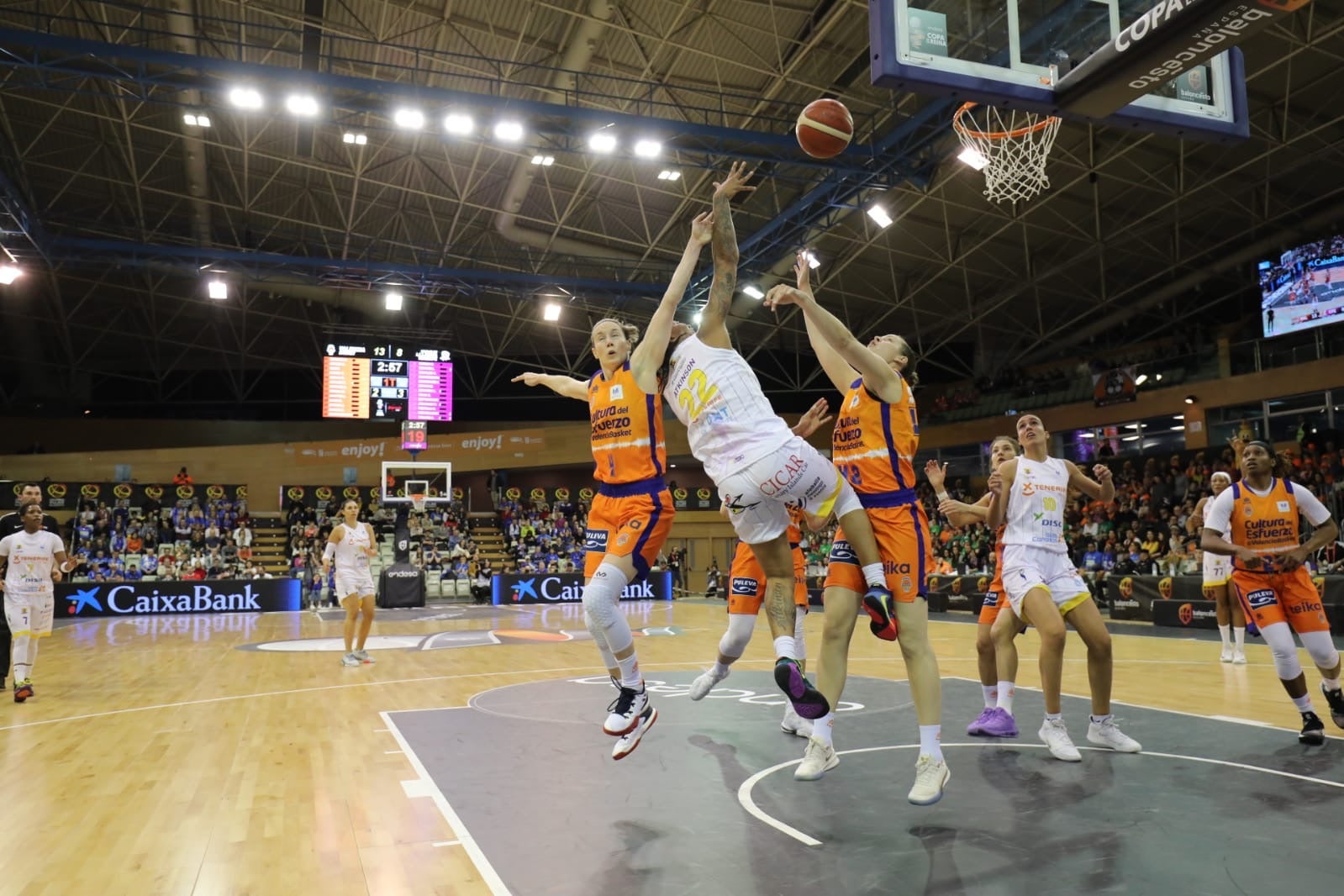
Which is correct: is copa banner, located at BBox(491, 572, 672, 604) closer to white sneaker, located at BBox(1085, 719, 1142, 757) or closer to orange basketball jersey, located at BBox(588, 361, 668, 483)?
white sneaker, located at BBox(1085, 719, 1142, 757)

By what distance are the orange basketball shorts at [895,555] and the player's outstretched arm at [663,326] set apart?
1.26 metres

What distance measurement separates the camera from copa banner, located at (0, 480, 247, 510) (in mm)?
29141

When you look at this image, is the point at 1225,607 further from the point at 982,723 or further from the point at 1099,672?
the point at 1099,672

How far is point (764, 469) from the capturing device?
4.51 metres

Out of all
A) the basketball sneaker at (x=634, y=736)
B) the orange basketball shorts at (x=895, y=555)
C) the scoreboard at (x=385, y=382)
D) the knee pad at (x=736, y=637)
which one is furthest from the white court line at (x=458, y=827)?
the scoreboard at (x=385, y=382)

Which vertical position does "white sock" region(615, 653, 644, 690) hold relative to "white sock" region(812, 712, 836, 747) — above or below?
above

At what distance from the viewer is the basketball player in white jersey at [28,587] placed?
9055 mm

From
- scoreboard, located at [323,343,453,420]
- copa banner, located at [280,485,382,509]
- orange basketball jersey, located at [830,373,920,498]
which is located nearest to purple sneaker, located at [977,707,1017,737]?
orange basketball jersey, located at [830,373,920,498]

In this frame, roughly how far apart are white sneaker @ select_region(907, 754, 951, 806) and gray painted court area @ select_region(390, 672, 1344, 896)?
0.30ft

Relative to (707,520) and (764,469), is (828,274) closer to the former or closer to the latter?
(707,520)

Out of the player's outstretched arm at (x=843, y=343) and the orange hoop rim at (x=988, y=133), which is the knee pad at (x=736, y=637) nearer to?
the player's outstretched arm at (x=843, y=343)

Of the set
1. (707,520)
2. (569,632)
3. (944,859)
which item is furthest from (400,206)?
(944,859)

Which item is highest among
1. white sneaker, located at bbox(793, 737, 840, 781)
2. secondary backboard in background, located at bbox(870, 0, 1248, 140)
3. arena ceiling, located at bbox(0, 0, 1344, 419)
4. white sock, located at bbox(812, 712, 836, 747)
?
arena ceiling, located at bbox(0, 0, 1344, 419)

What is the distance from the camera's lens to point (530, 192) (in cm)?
2292
